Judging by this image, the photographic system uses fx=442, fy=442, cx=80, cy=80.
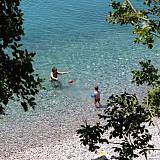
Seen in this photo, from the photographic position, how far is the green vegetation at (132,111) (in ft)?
22.9

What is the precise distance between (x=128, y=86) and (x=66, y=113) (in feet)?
15.6

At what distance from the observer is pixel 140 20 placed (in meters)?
8.09

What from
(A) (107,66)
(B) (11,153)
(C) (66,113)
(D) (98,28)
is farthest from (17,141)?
(D) (98,28)

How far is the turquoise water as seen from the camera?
2470 cm

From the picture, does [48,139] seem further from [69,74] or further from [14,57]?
[14,57]

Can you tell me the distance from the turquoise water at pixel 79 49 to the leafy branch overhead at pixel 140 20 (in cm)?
1441

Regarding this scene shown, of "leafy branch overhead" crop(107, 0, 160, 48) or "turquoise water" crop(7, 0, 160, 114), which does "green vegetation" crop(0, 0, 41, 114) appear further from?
"turquoise water" crop(7, 0, 160, 114)

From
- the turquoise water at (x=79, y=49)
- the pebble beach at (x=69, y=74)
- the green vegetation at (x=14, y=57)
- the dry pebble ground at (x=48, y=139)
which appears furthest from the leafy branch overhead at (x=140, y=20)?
the turquoise water at (x=79, y=49)

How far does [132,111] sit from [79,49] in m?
22.9

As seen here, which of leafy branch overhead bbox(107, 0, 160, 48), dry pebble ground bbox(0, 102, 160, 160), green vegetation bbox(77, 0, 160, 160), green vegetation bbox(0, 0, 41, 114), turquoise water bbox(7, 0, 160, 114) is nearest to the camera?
green vegetation bbox(0, 0, 41, 114)

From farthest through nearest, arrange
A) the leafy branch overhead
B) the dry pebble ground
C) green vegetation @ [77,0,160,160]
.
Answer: the dry pebble ground < the leafy branch overhead < green vegetation @ [77,0,160,160]

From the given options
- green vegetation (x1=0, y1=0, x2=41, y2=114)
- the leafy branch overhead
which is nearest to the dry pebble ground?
the leafy branch overhead

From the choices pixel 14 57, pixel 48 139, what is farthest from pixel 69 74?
pixel 14 57

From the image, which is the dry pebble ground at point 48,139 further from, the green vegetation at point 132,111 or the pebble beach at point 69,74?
the green vegetation at point 132,111
